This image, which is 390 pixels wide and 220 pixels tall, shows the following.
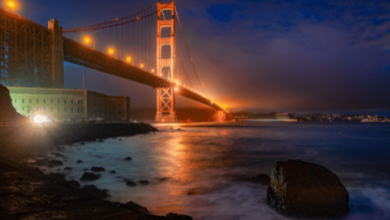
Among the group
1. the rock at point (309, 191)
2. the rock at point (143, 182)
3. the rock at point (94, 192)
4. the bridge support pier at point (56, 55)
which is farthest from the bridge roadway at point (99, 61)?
the rock at point (309, 191)

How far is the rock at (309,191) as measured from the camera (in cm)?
350

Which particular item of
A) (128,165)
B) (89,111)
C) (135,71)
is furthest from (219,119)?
(128,165)

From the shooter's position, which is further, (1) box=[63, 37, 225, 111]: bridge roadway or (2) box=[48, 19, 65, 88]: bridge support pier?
(1) box=[63, 37, 225, 111]: bridge roadway

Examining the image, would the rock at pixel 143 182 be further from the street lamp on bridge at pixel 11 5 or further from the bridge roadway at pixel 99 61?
the street lamp on bridge at pixel 11 5

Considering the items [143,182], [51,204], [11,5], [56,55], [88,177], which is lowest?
[143,182]

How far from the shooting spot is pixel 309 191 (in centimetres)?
348

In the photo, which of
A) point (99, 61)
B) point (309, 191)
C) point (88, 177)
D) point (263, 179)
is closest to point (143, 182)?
point (88, 177)

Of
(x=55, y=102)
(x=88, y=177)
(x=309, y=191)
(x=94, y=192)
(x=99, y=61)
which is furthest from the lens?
(x=99, y=61)

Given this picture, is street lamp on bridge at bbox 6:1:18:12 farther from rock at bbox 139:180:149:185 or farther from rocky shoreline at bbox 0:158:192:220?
rocky shoreline at bbox 0:158:192:220

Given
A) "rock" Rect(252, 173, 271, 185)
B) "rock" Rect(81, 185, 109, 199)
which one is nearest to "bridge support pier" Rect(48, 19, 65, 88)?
"rock" Rect(81, 185, 109, 199)

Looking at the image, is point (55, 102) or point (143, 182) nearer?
point (143, 182)

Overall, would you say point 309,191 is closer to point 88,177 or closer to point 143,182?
point 143,182

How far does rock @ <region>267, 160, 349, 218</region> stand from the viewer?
3500 mm

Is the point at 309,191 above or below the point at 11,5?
below
